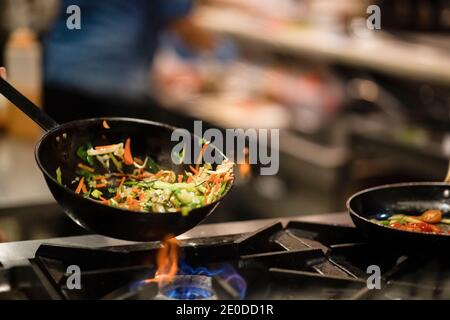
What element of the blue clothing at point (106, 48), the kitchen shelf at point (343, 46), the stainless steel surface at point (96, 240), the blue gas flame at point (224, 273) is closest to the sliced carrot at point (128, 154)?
the stainless steel surface at point (96, 240)

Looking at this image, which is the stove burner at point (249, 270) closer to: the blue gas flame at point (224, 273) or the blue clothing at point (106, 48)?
the blue gas flame at point (224, 273)

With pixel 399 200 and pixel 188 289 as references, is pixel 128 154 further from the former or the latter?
pixel 399 200

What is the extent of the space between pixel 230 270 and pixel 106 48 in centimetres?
264

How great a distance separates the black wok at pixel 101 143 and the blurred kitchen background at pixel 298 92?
4.20 ft

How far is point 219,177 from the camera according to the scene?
133 cm

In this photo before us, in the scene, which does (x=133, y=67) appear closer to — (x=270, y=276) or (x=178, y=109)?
(x=178, y=109)

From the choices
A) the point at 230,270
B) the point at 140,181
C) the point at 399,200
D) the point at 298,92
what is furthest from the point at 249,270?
the point at 298,92

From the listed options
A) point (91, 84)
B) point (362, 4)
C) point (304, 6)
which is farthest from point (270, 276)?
point (304, 6)

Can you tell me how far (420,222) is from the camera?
1.36 m

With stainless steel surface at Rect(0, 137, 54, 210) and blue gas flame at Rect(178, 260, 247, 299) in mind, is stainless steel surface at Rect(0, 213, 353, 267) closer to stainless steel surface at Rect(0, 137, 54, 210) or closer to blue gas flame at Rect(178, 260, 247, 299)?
blue gas flame at Rect(178, 260, 247, 299)

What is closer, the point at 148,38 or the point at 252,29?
the point at 148,38

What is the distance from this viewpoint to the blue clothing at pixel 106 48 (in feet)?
11.6

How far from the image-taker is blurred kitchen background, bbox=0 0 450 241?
122 inches
